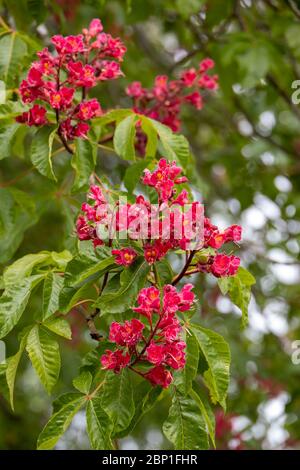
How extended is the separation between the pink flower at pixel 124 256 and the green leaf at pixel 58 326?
1.01 ft

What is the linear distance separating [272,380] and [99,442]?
152 inches

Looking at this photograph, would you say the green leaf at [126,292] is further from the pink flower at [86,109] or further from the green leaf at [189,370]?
the pink flower at [86,109]

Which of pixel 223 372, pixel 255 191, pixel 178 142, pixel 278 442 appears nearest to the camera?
pixel 223 372

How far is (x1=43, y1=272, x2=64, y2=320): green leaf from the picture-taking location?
218cm

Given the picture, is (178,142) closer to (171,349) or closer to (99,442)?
(171,349)

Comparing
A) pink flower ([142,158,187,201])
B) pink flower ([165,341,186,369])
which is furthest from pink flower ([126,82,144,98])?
pink flower ([165,341,186,369])

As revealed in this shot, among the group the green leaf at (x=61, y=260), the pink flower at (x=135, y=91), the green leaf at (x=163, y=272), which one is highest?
the pink flower at (x=135, y=91)

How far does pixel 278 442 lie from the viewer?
5.43 m

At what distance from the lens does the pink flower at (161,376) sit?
2.07 metres

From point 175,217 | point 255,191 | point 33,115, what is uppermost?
point 33,115

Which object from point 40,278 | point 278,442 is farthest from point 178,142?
point 278,442

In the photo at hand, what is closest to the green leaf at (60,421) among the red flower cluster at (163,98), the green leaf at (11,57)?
the green leaf at (11,57)

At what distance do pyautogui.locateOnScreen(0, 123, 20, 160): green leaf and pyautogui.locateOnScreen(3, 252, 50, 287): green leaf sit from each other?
0.41 metres

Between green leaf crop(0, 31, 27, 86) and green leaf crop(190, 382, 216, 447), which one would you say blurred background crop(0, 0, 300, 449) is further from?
green leaf crop(190, 382, 216, 447)
